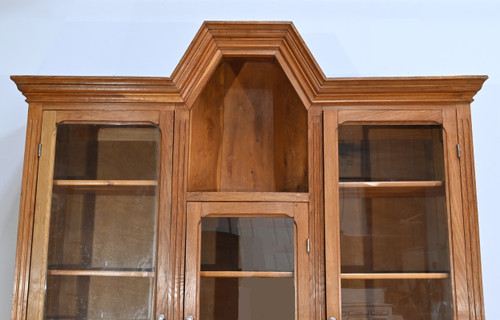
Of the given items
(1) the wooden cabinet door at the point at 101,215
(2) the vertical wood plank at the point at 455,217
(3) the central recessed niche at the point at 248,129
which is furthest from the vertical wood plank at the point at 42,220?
(2) the vertical wood plank at the point at 455,217

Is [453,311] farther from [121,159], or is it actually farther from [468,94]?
[121,159]

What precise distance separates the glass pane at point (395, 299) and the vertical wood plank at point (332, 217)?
3 centimetres

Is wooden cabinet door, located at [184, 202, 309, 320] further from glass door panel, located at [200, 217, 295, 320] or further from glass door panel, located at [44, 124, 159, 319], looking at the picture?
glass door panel, located at [44, 124, 159, 319]

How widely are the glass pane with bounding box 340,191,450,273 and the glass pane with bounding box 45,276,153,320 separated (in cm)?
56

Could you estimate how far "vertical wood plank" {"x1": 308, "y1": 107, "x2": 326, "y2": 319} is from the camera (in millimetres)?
1398

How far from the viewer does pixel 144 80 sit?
1448 mm

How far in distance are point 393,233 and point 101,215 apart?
2.67ft

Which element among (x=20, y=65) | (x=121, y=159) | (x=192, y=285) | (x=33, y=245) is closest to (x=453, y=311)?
(x=192, y=285)

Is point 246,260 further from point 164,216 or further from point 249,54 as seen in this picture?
point 249,54

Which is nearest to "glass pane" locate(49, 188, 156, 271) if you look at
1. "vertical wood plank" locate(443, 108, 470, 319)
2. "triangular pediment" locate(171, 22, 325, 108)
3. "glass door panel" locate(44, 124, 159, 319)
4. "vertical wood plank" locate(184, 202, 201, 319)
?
"glass door panel" locate(44, 124, 159, 319)

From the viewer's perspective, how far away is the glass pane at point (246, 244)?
1.43 meters

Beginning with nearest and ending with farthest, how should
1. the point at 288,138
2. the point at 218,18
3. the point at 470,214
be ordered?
the point at 470,214 < the point at 288,138 < the point at 218,18

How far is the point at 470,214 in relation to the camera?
1.41 meters

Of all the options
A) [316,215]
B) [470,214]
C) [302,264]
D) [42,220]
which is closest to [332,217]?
[316,215]
